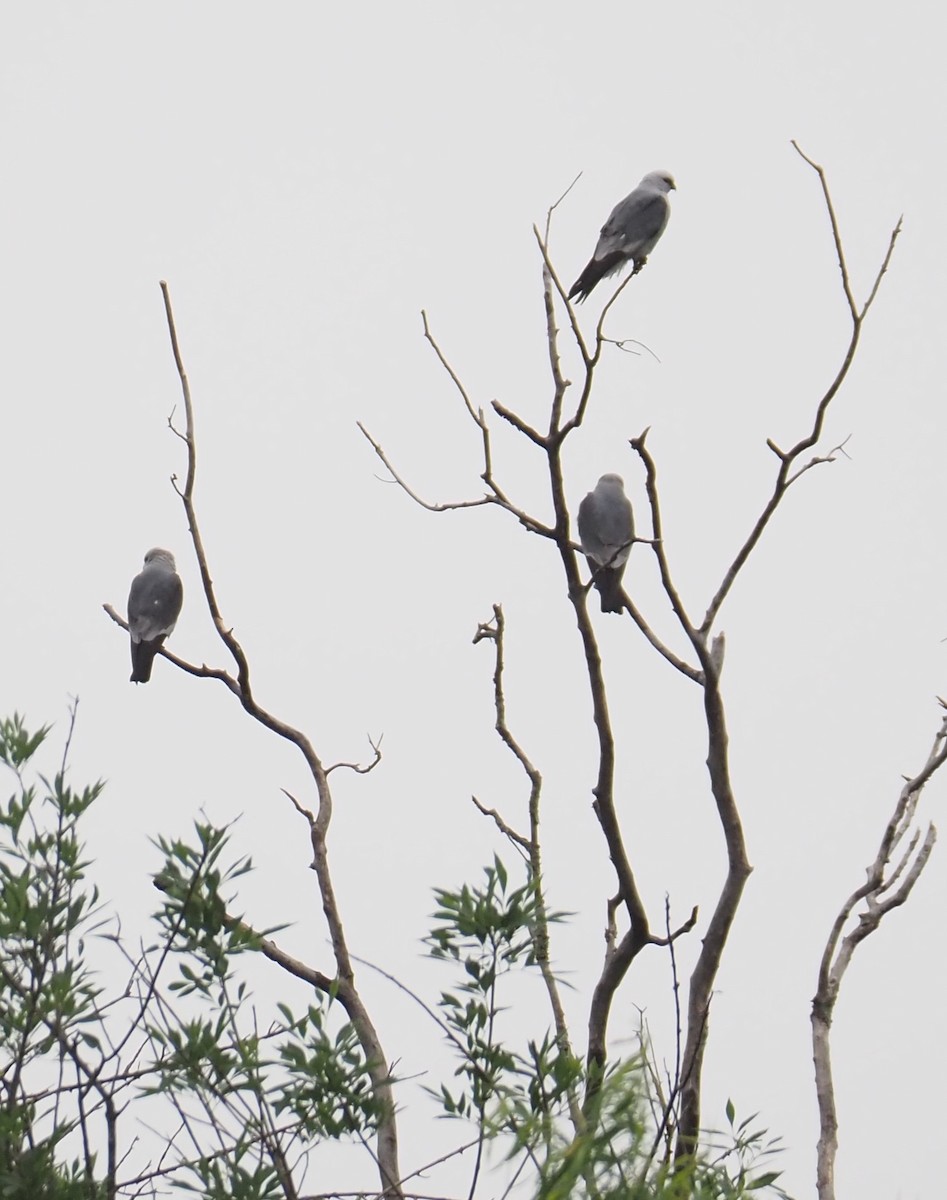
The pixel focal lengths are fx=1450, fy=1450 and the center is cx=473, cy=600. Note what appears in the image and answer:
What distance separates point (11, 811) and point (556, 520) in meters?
1.79

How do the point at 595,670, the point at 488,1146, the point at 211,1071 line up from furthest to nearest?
the point at 595,670 < the point at 211,1071 < the point at 488,1146

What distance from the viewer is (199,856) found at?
9.82 feet

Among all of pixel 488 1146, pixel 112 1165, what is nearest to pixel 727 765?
pixel 488 1146

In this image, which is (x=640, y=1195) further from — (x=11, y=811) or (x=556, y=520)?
(x=556, y=520)

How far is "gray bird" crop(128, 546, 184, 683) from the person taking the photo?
8250 mm

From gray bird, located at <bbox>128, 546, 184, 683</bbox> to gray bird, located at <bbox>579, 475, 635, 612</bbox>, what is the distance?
2.46m

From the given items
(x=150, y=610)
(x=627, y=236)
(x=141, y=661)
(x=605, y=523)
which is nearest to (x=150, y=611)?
Answer: (x=150, y=610)

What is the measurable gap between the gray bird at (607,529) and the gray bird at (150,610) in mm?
2462

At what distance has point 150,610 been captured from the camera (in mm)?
8484

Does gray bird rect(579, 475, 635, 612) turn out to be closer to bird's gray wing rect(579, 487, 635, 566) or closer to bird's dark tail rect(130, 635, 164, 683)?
bird's gray wing rect(579, 487, 635, 566)

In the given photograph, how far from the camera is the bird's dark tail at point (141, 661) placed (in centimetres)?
820

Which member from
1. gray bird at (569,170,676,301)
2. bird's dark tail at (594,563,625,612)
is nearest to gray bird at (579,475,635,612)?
bird's dark tail at (594,563,625,612)

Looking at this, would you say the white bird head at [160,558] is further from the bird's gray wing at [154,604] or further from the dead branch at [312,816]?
the dead branch at [312,816]

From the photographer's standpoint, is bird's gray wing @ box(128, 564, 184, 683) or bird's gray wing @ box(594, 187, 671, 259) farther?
bird's gray wing @ box(128, 564, 184, 683)
